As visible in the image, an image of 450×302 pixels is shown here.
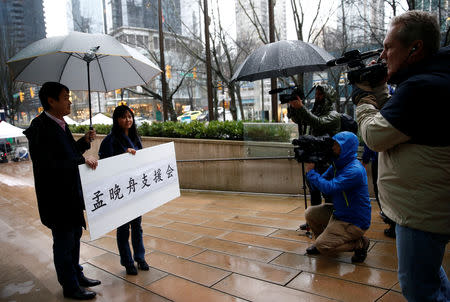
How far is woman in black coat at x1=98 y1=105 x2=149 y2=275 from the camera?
3.39 metres

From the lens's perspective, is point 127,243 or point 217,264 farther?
point 217,264

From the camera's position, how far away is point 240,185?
7.88 m

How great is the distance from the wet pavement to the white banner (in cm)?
68

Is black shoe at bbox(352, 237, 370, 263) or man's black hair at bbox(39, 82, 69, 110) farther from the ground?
man's black hair at bbox(39, 82, 69, 110)

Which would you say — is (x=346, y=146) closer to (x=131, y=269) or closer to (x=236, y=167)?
(x=131, y=269)

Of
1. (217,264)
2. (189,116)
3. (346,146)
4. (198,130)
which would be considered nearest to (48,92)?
(217,264)

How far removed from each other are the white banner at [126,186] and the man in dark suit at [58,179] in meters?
0.13

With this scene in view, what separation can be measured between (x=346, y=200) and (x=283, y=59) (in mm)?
2204

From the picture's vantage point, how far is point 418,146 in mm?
1640

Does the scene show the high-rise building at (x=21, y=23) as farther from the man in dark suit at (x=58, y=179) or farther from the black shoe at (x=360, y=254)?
the black shoe at (x=360, y=254)

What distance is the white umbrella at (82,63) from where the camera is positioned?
333 cm

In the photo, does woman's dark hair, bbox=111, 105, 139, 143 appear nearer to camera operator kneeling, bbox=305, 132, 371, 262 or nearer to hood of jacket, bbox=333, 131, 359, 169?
camera operator kneeling, bbox=305, 132, 371, 262

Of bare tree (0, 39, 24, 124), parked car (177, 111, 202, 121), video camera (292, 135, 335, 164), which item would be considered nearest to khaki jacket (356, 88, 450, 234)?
video camera (292, 135, 335, 164)

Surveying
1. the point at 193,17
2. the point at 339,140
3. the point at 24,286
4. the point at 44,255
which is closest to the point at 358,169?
the point at 339,140
